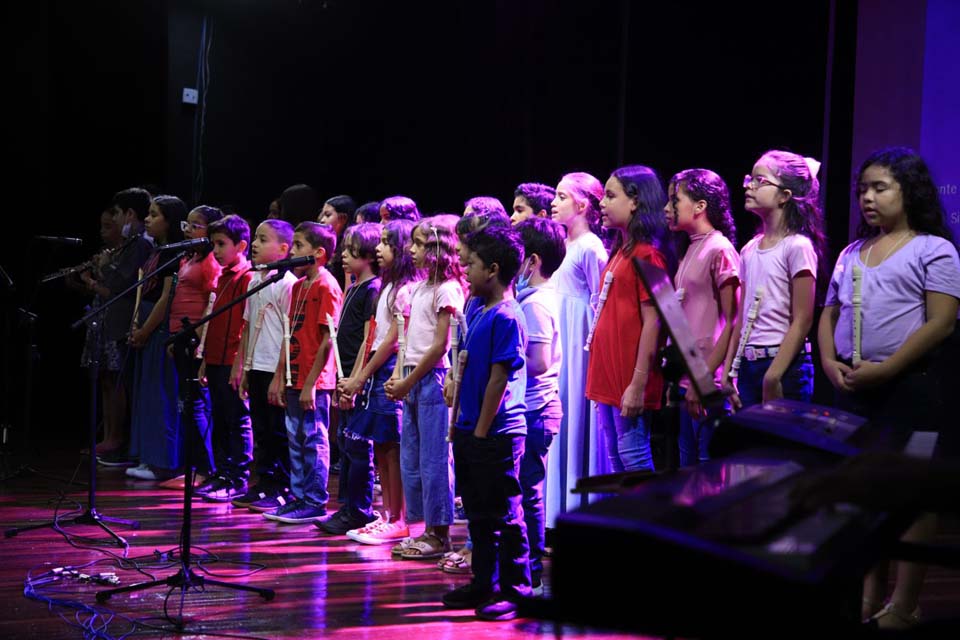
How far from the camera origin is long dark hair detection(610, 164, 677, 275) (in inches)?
151

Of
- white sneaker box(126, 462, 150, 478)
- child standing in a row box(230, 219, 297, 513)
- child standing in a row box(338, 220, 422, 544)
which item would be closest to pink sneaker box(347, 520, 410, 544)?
child standing in a row box(338, 220, 422, 544)

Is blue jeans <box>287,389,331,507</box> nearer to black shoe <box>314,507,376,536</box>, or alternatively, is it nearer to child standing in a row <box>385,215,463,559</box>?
black shoe <box>314,507,376,536</box>

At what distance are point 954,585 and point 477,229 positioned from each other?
7.96ft

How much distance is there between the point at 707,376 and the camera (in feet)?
5.52

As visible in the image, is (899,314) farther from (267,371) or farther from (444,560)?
(267,371)

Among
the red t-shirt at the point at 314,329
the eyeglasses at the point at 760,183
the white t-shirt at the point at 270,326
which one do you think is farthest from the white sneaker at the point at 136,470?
the eyeglasses at the point at 760,183

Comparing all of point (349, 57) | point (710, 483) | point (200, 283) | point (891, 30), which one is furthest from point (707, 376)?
point (349, 57)

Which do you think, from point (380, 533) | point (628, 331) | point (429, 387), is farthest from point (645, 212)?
point (380, 533)

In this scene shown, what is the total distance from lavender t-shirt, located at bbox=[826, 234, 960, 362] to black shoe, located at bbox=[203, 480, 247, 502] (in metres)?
3.46

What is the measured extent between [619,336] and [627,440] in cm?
40

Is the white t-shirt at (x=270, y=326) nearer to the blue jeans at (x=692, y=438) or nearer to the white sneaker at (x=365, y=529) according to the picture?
the white sneaker at (x=365, y=529)

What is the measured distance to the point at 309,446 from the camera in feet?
15.7

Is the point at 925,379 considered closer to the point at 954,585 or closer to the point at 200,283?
the point at 954,585

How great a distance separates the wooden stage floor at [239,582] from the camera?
3.10 m
